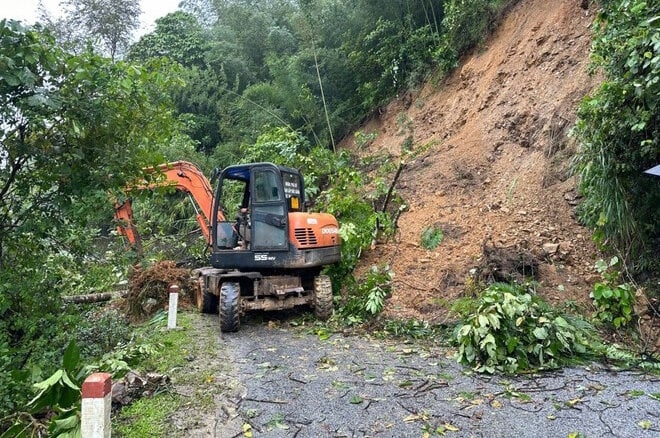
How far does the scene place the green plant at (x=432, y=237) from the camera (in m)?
7.98

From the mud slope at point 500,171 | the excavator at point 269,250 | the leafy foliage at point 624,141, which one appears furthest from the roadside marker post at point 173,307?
the leafy foliage at point 624,141

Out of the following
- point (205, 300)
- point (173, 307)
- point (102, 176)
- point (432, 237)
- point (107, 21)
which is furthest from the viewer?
point (107, 21)

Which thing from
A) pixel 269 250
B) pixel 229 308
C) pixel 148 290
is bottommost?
pixel 229 308

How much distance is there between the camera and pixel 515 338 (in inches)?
182

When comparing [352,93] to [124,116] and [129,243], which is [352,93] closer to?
[129,243]

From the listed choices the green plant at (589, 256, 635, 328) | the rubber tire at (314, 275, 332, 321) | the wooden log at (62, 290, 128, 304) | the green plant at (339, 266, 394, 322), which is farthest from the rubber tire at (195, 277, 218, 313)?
the green plant at (589, 256, 635, 328)

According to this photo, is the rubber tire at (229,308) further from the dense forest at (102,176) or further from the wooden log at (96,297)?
the wooden log at (96,297)

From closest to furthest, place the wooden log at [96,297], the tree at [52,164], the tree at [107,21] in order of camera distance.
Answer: the tree at [52,164] < the wooden log at [96,297] < the tree at [107,21]

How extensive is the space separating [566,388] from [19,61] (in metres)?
5.27

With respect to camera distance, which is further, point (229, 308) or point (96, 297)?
point (96, 297)

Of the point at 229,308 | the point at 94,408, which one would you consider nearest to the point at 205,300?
the point at 229,308

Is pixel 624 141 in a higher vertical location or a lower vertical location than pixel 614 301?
higher

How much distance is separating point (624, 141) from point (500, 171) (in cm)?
350

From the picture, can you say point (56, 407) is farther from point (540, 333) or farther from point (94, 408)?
point (540, 333)
